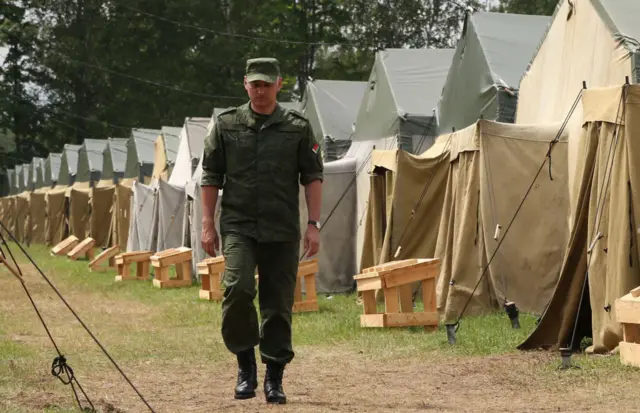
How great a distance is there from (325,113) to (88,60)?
43263 mm

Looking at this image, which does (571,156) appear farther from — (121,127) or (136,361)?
(121,127)

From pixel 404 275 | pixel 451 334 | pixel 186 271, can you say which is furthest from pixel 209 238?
pixel 186 271

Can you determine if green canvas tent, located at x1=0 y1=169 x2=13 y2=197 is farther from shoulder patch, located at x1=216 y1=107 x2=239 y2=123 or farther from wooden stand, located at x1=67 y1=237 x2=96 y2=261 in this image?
shoulder patch, located at x1=216 y1=107 x2=239 y2=123

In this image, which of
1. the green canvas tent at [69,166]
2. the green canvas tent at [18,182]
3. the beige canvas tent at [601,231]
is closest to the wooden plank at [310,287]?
the beige canvas tent at [601,231]

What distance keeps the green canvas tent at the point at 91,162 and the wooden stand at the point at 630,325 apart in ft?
115

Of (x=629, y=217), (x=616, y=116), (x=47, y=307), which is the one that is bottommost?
(x=47, y=307)

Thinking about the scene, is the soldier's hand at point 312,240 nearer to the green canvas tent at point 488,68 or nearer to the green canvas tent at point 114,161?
the green canvas tent at point 488,68

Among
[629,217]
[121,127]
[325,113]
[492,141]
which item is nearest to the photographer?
[629,217]

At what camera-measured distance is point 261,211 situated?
7141mm

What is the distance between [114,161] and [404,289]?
2888cm

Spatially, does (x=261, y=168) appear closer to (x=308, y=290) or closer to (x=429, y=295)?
(x=429, y=295)

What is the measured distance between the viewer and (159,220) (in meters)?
25.3

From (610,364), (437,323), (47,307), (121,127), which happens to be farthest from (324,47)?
(610,364)

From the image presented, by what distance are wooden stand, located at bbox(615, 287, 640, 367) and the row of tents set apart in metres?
0.50
